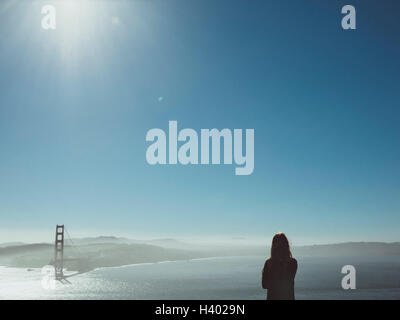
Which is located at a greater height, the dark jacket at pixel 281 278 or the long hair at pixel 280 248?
the long hair at pixel 280 248

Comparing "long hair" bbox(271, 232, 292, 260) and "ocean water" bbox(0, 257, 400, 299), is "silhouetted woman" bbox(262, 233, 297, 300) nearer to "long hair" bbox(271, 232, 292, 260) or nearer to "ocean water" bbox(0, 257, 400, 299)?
"long hair" bbox(271, 232, 292, 260)

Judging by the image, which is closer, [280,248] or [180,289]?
[280,248]

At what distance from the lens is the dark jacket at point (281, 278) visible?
14.8ft

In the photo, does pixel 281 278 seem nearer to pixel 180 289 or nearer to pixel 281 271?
pixel 281 271

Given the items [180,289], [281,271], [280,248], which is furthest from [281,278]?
[180,289]

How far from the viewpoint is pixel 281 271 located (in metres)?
4.55

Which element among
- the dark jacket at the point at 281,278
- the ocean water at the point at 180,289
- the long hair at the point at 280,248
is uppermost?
the long hair at the point at 280,248

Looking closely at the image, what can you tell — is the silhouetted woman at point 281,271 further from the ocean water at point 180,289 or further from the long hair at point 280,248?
the ocean water at point 180,289

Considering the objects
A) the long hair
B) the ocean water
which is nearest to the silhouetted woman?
the long hair

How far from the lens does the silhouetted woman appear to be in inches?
178

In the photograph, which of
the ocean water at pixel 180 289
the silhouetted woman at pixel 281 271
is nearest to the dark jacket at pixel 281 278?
the silhouetted woman at pixel 281 271

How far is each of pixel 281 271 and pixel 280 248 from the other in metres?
0.29
